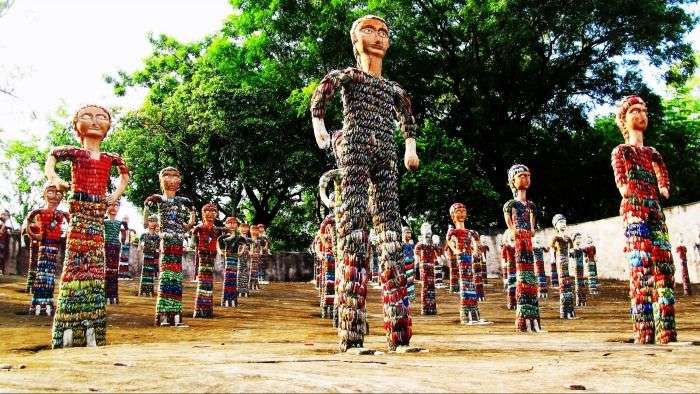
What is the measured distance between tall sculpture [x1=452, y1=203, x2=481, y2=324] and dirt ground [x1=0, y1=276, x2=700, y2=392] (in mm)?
389

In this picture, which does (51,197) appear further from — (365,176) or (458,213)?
(365,176)

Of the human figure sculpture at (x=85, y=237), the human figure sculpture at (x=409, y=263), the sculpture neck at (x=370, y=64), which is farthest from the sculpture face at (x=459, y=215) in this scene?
the human figure sculpture at (x=85, y=237)

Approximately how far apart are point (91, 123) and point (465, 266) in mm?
5383

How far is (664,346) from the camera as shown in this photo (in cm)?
452

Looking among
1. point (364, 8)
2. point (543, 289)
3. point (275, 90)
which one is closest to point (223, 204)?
point (275, 90)

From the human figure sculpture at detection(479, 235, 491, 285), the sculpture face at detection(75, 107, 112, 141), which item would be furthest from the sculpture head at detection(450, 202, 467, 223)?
the sculpture face at detection(75, 107, 112, 141)

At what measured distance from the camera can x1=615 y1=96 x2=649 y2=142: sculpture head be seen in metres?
5.43

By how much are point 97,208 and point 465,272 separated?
510 centimetres

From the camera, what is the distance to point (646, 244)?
5.05m

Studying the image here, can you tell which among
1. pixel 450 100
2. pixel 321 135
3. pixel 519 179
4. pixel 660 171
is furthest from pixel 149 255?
pixel 450 100

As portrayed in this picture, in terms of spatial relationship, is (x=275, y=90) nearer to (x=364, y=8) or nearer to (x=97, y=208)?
(x=364, y=8)

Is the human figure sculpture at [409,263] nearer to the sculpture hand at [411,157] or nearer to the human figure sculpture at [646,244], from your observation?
the sculpture hand at [411,157]

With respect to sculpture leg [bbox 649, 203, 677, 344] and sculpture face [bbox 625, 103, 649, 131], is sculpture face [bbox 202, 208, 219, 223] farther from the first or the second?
sculpture leg [bbox 649, 203, 677, 344]

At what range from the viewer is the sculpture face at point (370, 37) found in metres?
5.04
